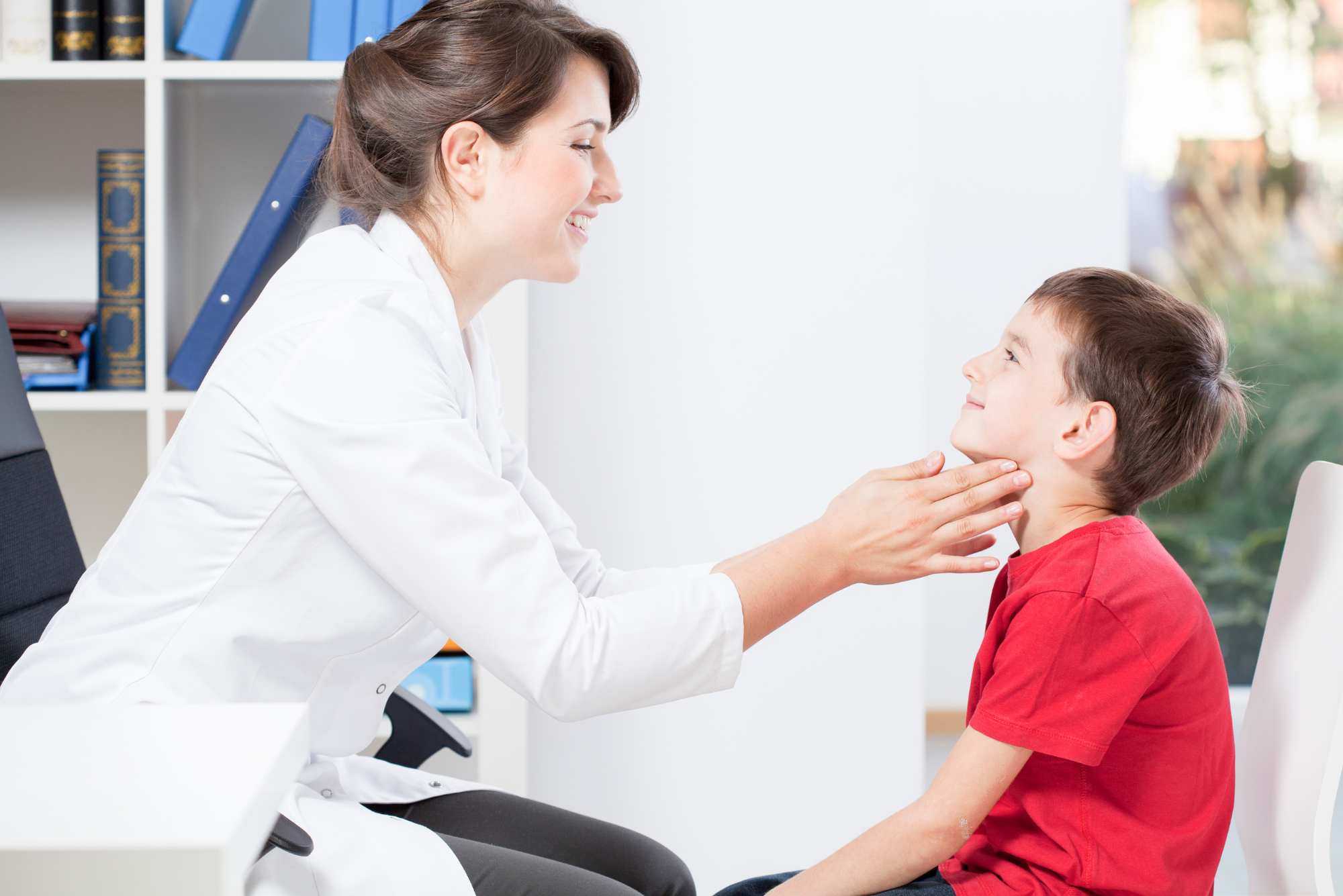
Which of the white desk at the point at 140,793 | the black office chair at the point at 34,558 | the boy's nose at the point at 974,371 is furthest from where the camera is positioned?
the black office chair at the point at 34,558

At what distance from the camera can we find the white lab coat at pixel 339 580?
0.88 m

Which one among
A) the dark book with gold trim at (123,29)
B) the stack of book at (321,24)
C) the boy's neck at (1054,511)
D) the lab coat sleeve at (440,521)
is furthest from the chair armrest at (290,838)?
the dark book with gold trim at (123,29)

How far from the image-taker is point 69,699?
936 millimetres

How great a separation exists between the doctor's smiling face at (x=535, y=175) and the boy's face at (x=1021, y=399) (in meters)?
0.49

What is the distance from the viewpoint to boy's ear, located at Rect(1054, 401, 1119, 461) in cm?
101

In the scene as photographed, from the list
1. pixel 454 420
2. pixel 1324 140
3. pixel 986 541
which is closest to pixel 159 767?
pixel 454 420

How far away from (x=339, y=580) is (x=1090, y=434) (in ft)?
2.41

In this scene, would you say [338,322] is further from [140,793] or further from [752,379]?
[752,379]

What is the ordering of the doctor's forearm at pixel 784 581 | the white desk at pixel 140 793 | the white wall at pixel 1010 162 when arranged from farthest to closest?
the white wall at pixel 1010 162
the doctor's forearm at pixel 784 581
the white desk at pixel 140 793

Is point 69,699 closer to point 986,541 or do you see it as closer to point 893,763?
point 986,541

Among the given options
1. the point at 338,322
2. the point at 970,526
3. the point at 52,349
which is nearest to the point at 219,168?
the point at 52,349

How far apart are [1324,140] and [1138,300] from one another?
226cm

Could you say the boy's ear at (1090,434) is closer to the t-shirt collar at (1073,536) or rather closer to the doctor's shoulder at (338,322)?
the t-shirt collar at (1073,536)

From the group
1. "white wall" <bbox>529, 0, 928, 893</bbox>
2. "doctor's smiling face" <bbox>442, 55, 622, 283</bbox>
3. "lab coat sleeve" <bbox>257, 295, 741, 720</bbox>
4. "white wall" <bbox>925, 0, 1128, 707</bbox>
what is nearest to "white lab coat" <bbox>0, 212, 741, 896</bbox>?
"lab coat sleeve" <bbox>257, 295, 741, 720</bbox>
